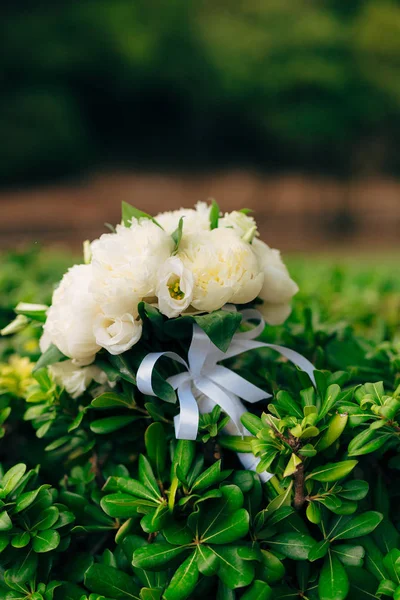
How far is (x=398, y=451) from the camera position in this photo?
1.30 m

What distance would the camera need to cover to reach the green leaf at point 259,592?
110cm

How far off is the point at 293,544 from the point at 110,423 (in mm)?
450

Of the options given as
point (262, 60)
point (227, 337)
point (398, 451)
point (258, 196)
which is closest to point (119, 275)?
point (227, 337)

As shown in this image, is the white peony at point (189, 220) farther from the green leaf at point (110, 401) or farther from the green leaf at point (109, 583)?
the green leaf at point (109, 583)

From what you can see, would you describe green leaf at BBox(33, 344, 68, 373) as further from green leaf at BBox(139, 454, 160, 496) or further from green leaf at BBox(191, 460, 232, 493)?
green leaf at BBox(191, 460, 232, 493)

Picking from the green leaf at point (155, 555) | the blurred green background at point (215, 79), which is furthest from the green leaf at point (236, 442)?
the blurred green background at point (215, 79)

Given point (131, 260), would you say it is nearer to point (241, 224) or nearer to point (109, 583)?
point (241, 224)

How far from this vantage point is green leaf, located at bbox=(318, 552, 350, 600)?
43.4 inches

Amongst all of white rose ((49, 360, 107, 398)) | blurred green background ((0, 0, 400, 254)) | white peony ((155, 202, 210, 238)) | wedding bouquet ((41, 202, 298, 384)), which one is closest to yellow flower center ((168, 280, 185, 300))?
wedding bouquet ((41, 202, 298, 384))

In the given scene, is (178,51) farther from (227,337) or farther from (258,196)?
(227,337)

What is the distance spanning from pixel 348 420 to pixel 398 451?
19 cm

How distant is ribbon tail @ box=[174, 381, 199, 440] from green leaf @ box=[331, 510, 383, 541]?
330 millimetres

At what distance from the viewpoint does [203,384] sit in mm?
1330

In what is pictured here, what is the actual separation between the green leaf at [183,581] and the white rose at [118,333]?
41cm
